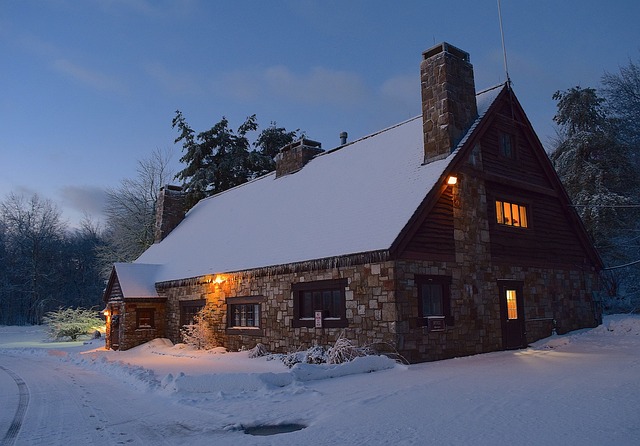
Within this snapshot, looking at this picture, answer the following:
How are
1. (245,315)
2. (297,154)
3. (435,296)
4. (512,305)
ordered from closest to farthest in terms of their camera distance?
(435,296), (512,305), (245,315), (297,154)

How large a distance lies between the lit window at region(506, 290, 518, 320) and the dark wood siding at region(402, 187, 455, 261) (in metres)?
3.15

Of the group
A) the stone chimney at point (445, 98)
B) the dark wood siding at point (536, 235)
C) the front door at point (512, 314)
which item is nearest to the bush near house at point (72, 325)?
the stone chimney at point (445, 98)

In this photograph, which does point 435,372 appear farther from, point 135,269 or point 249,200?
point 135,269

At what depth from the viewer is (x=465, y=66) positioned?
15.5 m

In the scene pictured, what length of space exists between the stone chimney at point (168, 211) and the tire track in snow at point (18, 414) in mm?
14999

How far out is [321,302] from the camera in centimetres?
1432

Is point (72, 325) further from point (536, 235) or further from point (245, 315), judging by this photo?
point (536, 235)

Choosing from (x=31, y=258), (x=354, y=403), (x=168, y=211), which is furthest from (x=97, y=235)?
(x=354, y=403)

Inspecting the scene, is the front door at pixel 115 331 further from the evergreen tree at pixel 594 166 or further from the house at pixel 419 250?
the evergreen tree at pixel 594 166

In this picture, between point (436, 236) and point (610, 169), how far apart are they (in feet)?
58.1

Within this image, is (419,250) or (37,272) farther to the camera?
(37,272)

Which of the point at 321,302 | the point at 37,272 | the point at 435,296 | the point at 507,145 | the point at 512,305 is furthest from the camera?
the point at 37,272

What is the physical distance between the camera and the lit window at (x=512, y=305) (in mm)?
15621

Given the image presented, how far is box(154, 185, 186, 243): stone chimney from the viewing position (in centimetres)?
2819
